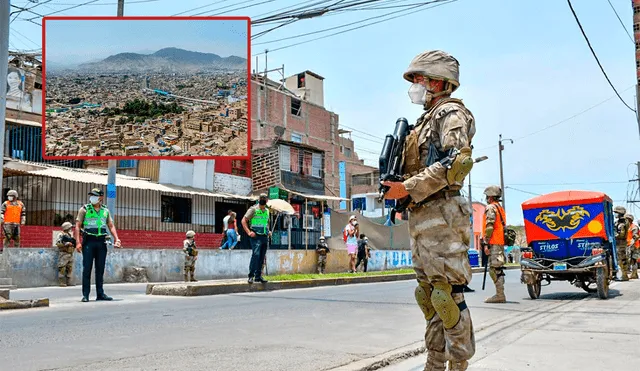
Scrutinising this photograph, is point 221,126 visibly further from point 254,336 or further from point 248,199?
point 254,336

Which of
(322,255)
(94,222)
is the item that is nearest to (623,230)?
(322,255)

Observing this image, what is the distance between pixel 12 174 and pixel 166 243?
18.2 ft

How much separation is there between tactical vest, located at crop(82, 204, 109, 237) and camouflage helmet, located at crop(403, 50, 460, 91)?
22.8ft

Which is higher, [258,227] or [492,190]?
[492,190]

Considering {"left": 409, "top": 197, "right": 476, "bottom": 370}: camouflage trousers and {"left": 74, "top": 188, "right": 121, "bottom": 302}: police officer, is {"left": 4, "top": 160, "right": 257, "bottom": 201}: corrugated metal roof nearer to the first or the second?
{"left": 74, "top": 188, "right": 121, "bottom": 302}: police officer

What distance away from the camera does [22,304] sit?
8578mm

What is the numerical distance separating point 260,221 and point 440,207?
27.8ft

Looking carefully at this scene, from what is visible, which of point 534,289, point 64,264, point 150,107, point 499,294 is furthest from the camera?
point 150,107

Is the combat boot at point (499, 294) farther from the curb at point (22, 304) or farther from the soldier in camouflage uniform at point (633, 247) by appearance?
the soldier in camouflage uniform at point (633, 247)

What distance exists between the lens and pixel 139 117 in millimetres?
25391

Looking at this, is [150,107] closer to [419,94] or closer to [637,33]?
[637,33]

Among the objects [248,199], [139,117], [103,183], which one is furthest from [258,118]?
[103,183]

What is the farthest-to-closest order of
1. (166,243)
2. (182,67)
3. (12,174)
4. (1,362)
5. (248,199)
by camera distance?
(248,199) → (182,67) → (166,243) → (12,174) → (1,362)

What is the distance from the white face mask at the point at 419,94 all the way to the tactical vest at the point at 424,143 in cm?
8
